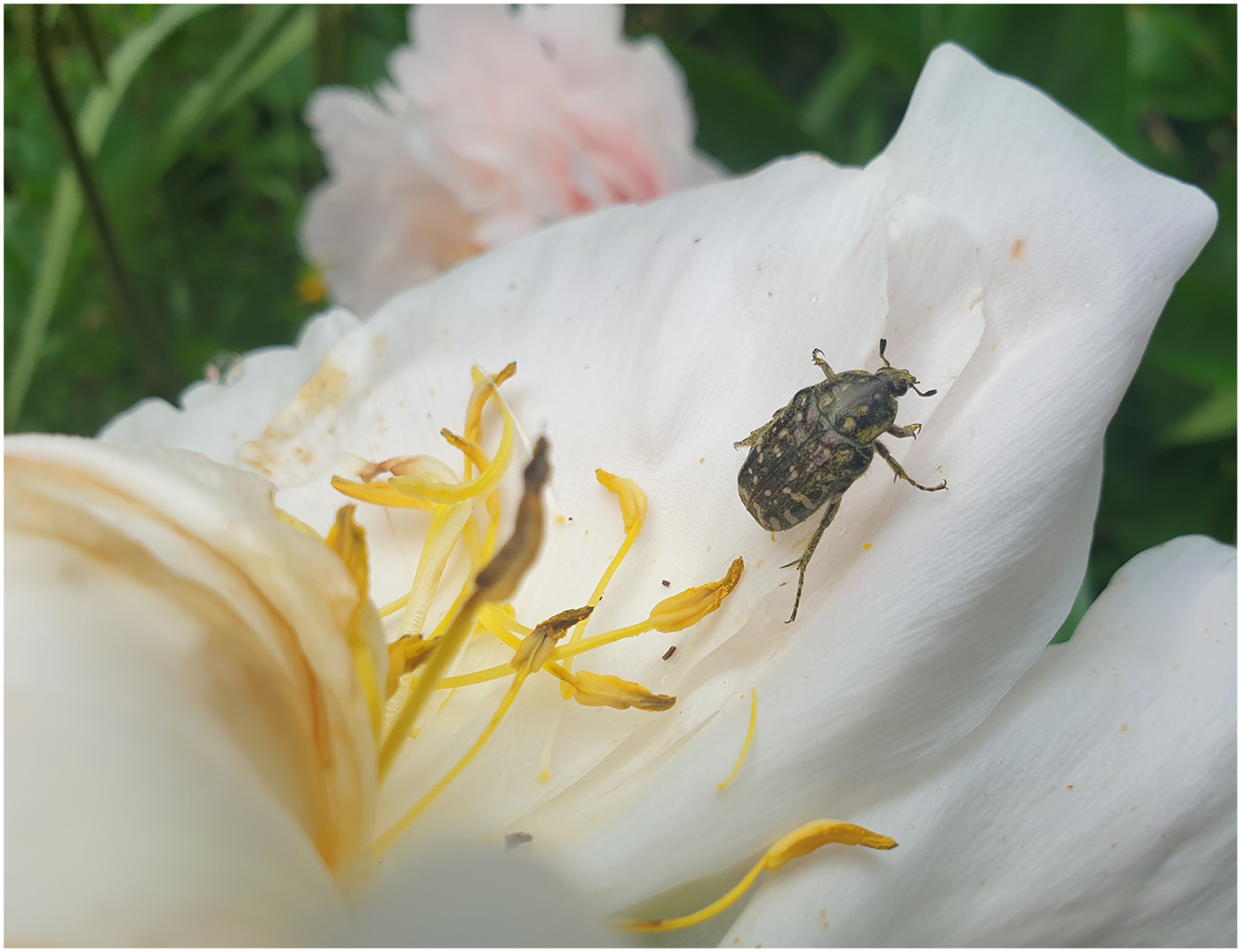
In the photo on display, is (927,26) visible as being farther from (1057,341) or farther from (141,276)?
(141,276)

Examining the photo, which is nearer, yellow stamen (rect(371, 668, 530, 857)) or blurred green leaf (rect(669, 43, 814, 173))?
yellow stamen (rect(371, 668, 530, 857))

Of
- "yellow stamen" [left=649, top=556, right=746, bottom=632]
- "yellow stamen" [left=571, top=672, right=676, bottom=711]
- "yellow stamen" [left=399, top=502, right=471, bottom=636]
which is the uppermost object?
"yellow stamen" [left=399, top=502, right=471, bottom=636]

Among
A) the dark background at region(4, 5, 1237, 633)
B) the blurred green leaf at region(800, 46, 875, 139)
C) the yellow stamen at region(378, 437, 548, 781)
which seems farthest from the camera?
the blurred green leaf at region(800, 46, 875, 139)

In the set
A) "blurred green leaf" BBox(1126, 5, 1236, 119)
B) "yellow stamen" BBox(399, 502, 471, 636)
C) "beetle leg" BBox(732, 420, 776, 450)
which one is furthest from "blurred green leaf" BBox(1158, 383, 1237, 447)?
"yellow stamen" BBox(399, 502, 471, 636)

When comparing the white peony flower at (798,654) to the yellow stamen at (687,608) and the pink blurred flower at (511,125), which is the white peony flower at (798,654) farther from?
the pink blurred flower at (511,125)

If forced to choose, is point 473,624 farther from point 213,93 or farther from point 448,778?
point 213,93

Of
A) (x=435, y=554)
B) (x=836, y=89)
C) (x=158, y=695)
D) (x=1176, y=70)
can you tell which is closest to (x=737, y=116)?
(x=836, y=89)

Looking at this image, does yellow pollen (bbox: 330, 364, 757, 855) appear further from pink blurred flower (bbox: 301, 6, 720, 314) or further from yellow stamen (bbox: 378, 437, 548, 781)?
pink blurred flower (bbox: 301, 6, 720, 314)
